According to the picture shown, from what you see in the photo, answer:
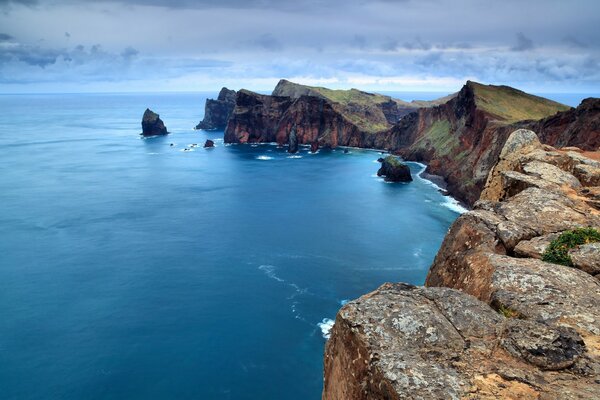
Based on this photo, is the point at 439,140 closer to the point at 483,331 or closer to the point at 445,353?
the point at 483,331

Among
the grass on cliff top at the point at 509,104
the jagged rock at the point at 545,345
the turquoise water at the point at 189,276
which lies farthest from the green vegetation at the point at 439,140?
the jagged rock at the point at 545,345

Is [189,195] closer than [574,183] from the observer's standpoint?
No

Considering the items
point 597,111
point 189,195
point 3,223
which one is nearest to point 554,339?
point 597,111

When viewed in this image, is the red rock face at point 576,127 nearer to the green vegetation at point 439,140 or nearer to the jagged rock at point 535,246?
the green vegetation at point 439,140

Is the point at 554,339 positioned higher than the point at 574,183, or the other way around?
the point at 574,183

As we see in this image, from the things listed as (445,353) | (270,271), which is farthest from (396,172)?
(445,353)

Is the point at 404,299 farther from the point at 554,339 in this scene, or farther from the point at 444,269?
the point at 444,269

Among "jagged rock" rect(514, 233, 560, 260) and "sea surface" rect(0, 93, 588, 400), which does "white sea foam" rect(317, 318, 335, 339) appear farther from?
"jagged rock" rect(514, 233, 560, 260)
